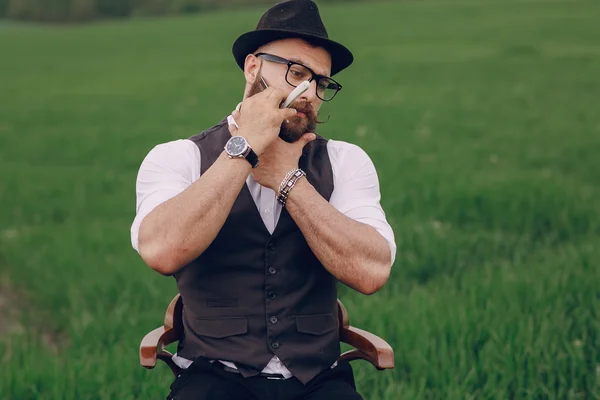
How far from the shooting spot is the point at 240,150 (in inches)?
115

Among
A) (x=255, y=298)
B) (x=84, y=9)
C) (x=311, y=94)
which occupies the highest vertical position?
(x=84, y=9)

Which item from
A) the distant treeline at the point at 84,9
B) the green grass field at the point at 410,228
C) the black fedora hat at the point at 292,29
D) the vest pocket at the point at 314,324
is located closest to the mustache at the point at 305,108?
the black fedora hat at the point at 292,29

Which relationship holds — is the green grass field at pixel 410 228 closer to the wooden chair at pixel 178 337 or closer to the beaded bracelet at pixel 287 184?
the wooden chair at pixel 178 337

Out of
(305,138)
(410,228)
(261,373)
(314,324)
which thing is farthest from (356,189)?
(410,228)

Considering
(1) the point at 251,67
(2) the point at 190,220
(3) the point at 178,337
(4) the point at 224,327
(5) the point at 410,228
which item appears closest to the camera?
(2) the point at 190,220

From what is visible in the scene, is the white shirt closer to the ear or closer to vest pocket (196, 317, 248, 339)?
vest pocket (196, 317, 248, 339)

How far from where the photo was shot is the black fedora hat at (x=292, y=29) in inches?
125

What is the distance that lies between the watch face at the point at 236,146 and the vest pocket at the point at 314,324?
647 mm

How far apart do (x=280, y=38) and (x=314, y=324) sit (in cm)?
105

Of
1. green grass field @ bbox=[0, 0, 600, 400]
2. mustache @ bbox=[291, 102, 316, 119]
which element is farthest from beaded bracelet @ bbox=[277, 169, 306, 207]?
green grass field @ bbox=[0, 0, 600, 400]

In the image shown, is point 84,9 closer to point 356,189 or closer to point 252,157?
point 356,189

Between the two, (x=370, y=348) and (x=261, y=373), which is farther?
(x=370, y=348)

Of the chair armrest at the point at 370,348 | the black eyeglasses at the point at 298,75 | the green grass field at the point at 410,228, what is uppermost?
the black eyeglasses at the point at 298,75

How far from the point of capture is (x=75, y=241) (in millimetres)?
7121
